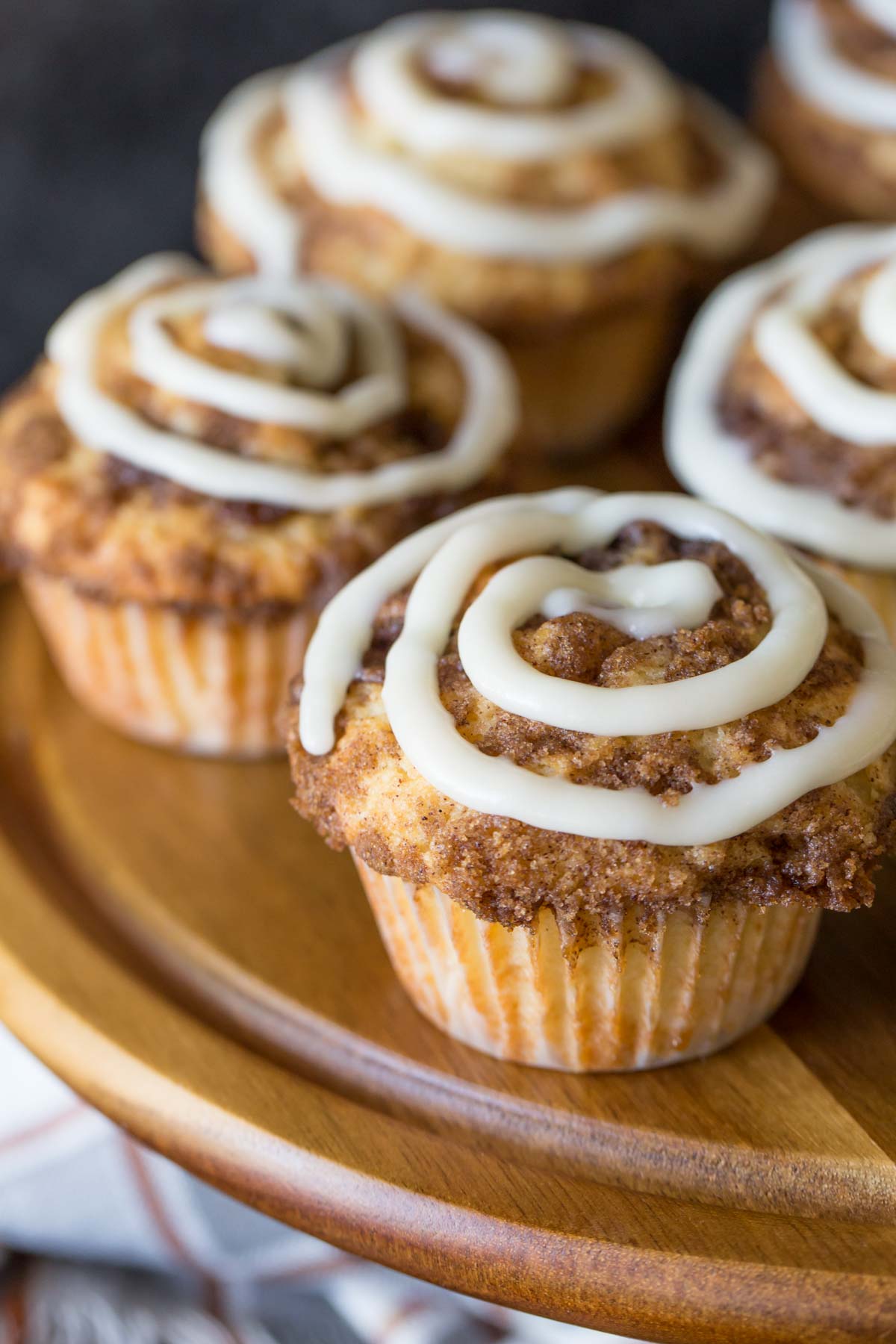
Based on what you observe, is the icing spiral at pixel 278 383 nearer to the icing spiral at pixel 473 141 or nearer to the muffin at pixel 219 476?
the muffin at pixel 219 476

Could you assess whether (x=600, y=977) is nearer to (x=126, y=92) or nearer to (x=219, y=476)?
(x=219, y=476)

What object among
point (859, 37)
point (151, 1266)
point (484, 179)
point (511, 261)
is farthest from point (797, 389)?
point (151, 1266)

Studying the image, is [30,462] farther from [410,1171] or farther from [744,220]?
[744,220]

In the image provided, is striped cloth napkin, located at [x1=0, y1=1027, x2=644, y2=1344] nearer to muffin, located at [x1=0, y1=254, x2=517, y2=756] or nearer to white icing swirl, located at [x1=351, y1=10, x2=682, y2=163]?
muffin, located at [x1=0, y1=254, x2=517, y2=756]

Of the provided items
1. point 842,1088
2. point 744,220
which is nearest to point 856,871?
point 842,1088

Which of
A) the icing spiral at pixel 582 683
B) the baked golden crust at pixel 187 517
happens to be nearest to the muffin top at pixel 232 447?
the baked golden crust at pixel 187 517

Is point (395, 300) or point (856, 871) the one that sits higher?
point (395, 300)

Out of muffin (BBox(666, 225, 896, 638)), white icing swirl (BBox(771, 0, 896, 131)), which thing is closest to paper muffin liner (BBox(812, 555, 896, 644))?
muffin (BBox(666, 225, 896, 638))
